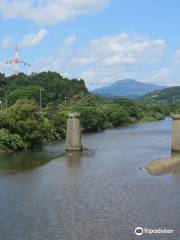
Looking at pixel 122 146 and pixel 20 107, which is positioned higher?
pixel 20 107

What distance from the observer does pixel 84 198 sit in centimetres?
2527

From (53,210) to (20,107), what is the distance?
26425mm

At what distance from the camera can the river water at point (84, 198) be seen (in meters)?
19.8

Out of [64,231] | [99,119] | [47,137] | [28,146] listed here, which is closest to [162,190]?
[64,231]

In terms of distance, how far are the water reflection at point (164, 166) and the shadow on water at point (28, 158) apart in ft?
28.4

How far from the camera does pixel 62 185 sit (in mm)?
28984

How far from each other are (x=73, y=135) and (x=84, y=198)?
74.6 ft

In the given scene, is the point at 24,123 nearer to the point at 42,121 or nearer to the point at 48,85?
the point at 42,121

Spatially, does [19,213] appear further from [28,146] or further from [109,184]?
[28,146]

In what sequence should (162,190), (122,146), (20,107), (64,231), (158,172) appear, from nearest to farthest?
(64,231) < (162,190) < (158,172) < (20,107) < (122,146)

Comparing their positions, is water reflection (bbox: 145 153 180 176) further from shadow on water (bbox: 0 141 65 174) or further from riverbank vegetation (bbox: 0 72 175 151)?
riverbank vegetation (bbox: 0 72 175 151)

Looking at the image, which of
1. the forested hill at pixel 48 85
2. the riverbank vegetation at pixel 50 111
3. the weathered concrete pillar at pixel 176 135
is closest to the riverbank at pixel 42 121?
the riverbank vegetation at pixel 50 111

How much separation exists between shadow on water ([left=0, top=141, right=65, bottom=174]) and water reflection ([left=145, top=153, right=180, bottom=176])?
865 centimetres

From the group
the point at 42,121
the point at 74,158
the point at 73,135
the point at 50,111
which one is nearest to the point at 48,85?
the point at 50,111
